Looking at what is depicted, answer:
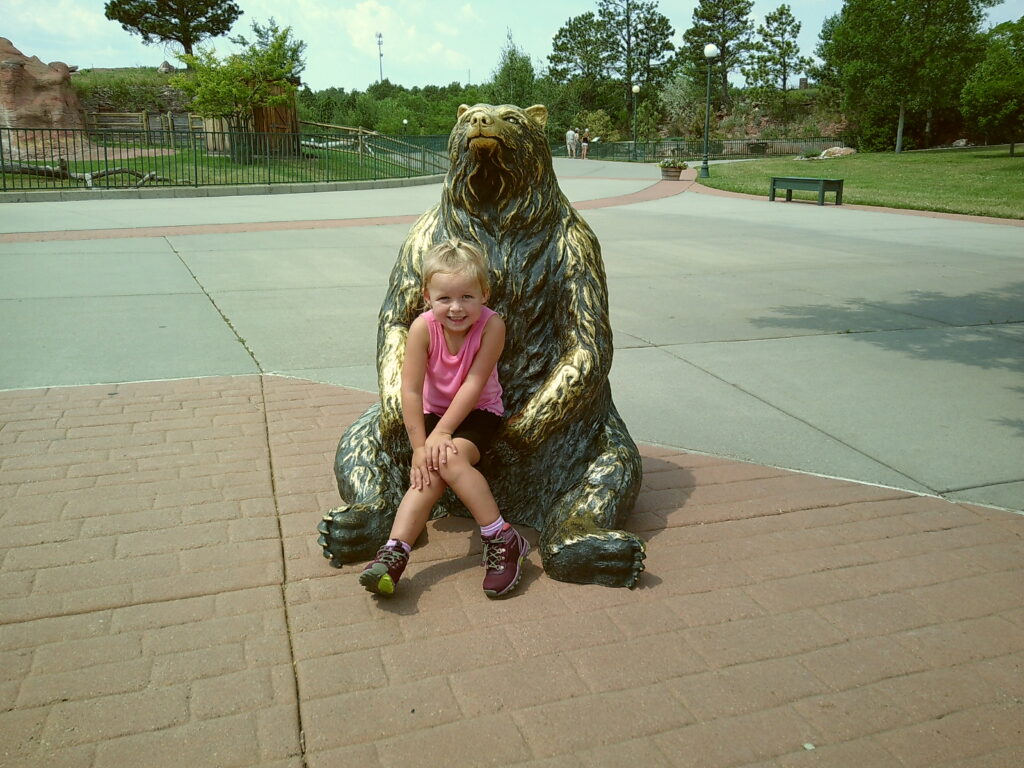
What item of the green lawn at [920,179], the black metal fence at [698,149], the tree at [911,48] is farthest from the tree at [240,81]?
the tree at [911,48]

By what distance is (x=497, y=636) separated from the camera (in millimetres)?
2893

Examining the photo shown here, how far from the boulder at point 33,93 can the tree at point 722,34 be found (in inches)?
2235

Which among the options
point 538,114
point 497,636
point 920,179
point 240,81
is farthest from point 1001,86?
point 497,636

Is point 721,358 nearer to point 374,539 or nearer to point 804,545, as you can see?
point 804,545

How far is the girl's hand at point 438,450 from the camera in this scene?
10.1 ft

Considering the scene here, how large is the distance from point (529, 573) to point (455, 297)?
108cm

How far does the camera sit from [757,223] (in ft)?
52.3

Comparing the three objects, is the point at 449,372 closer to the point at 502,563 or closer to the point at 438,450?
the point at 438,450

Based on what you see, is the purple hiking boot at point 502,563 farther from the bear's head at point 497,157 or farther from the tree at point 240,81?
the tree at point 240,81

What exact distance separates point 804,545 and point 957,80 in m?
48.8

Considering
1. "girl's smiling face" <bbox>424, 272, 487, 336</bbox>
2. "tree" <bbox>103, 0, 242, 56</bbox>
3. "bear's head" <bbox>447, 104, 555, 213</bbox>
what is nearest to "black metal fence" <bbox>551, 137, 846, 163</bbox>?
"tree" <bbox>103, 0, 242, 56</bbox>

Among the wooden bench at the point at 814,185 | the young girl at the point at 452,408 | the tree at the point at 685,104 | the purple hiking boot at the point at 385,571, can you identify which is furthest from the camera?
the tree at the point at 685,104

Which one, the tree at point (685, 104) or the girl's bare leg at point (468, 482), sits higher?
the tree at point (685, 104)

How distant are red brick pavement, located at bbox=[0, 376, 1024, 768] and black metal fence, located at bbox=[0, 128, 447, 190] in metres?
19.8
